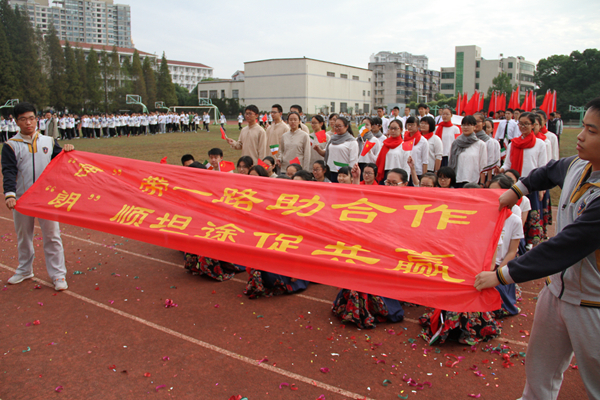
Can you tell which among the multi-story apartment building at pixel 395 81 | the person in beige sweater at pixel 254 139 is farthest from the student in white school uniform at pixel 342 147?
the multi-story apartment building at pixel 395 81

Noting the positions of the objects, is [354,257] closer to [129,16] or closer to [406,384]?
[406,384]

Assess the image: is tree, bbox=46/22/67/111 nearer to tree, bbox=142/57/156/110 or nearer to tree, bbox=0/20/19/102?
tree, bbox=0/20/19/102

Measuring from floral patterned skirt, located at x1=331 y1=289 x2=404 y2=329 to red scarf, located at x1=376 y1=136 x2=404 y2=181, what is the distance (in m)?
2.97

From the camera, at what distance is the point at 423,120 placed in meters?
7.30

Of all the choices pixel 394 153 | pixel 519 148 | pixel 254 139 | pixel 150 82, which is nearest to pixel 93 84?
pixel 150 82

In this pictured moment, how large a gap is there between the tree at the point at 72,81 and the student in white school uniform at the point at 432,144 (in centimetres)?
4930

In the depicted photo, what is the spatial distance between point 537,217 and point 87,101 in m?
56.2

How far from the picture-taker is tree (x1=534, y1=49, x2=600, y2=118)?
5144 centimetres

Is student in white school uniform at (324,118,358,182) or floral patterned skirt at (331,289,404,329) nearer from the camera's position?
floral patterned skirt at (331,289,404,329)

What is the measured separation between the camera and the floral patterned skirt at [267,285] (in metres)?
4.65

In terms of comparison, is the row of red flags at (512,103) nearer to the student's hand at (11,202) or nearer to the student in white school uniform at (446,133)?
the student in white school uniform at (446,133)

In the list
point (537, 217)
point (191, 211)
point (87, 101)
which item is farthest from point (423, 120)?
point (87, 101)

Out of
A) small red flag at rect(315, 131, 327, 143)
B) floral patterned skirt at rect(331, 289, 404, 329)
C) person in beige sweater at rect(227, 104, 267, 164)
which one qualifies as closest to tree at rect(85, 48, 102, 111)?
person in beige sweater at rect(227, 104, 267, 164)

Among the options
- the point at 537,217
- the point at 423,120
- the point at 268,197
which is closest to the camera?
the point at 268,197
